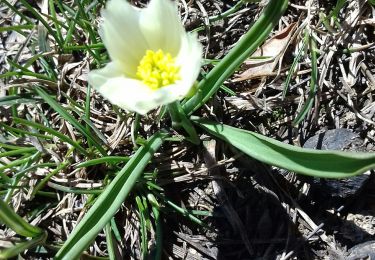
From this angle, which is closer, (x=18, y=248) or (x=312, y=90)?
(x=18, y=248)

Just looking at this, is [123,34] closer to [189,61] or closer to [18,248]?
[189,61]

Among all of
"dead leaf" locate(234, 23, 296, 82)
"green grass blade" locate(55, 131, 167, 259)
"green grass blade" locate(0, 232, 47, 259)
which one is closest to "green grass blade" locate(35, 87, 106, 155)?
"green grass blade" locate(55, 131, 167, 259)

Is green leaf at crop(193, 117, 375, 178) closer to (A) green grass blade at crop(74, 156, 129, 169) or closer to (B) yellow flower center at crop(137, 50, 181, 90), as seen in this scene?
(B) yellow flower center at crop(137, 50, 181, 90)

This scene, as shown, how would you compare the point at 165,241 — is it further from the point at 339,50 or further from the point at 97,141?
the point at 339,50

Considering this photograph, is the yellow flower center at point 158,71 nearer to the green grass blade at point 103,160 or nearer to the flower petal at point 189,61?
the flower petal at point 189,61

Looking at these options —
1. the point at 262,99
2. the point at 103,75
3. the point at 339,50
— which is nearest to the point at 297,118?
the point at 262,99

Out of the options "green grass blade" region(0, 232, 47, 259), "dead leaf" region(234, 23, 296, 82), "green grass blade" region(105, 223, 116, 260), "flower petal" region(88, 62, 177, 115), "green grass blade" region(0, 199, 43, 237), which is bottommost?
"green grass blade" region(105, 223, 116, 260)

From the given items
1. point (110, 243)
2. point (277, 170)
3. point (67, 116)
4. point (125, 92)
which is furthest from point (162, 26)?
point (110, 243)
